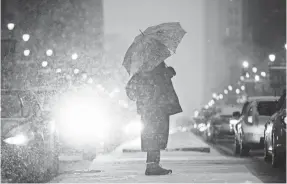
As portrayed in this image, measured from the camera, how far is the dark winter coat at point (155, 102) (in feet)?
30.9

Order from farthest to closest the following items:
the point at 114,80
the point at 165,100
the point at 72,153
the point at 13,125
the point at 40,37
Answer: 1. the point at 114,80
2. the point at 40,37
3. the point at 72,153
4. the point at 13,125
5. the point at 165,100

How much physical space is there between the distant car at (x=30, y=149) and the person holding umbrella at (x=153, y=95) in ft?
7.87

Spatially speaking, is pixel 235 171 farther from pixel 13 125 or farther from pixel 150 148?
pixel 13 125

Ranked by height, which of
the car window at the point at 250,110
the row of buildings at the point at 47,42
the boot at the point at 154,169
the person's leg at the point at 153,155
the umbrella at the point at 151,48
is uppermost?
the row of buildings at the point at 47,42

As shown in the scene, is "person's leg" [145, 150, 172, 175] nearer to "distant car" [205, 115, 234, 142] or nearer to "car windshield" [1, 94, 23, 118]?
"car windshield" [1, 94, 23, 118]

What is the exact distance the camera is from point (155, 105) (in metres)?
9.47

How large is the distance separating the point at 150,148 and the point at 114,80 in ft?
414

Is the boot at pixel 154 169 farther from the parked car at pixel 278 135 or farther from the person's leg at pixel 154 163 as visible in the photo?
the parked car at pixel 278 135

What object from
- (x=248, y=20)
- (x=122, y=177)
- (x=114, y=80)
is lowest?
(x=122, y=177)

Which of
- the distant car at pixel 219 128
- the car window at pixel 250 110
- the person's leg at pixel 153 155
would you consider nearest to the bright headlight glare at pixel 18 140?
the person's leg at pixel 153 155

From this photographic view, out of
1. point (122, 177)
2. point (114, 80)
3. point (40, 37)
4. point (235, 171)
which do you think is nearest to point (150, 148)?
point (122, 177)

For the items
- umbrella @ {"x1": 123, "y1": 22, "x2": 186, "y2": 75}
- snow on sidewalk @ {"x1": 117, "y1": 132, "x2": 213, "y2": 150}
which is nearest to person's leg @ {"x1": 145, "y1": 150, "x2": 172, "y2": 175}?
umbrella @ {"x1": 123, "y1": 22, "x2": 186, "y2": 75}

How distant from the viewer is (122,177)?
970cm

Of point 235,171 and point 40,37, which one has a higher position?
point 40,37
